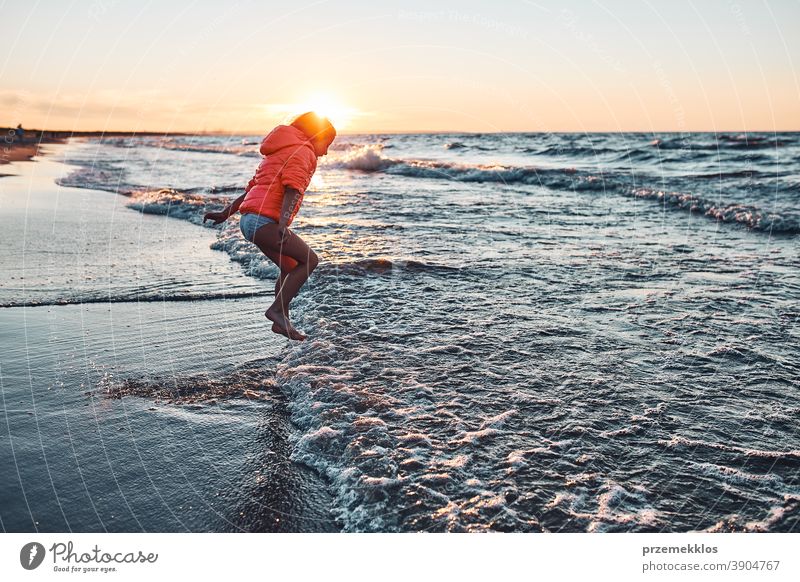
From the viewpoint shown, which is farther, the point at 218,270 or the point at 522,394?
the point at 218,270

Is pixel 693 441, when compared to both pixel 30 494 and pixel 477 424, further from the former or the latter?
pixel 30 494

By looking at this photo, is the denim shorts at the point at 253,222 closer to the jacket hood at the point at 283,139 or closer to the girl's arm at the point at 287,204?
the girl's arm at the point at 287,204

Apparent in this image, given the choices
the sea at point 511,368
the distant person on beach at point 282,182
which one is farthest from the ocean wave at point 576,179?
the distant person on beach at point 282,182

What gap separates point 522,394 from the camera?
20.2 feet

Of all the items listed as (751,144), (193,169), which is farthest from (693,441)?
(751,144)

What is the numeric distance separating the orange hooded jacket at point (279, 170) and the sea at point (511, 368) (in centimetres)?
190

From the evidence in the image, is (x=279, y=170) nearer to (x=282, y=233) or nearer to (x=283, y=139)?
(x=283, y=139)

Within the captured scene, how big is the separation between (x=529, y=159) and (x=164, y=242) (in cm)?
2954

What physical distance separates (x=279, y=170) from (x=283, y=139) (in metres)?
0.34

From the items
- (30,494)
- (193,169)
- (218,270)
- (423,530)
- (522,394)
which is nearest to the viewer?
(423,530)

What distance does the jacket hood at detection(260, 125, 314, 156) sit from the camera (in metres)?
6.15

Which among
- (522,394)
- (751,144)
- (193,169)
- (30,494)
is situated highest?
(751,144)

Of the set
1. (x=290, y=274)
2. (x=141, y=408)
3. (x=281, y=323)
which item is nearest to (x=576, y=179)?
(x=290, y=274)

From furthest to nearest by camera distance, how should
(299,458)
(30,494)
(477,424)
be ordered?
(477,424), (299,458), (30,494)
